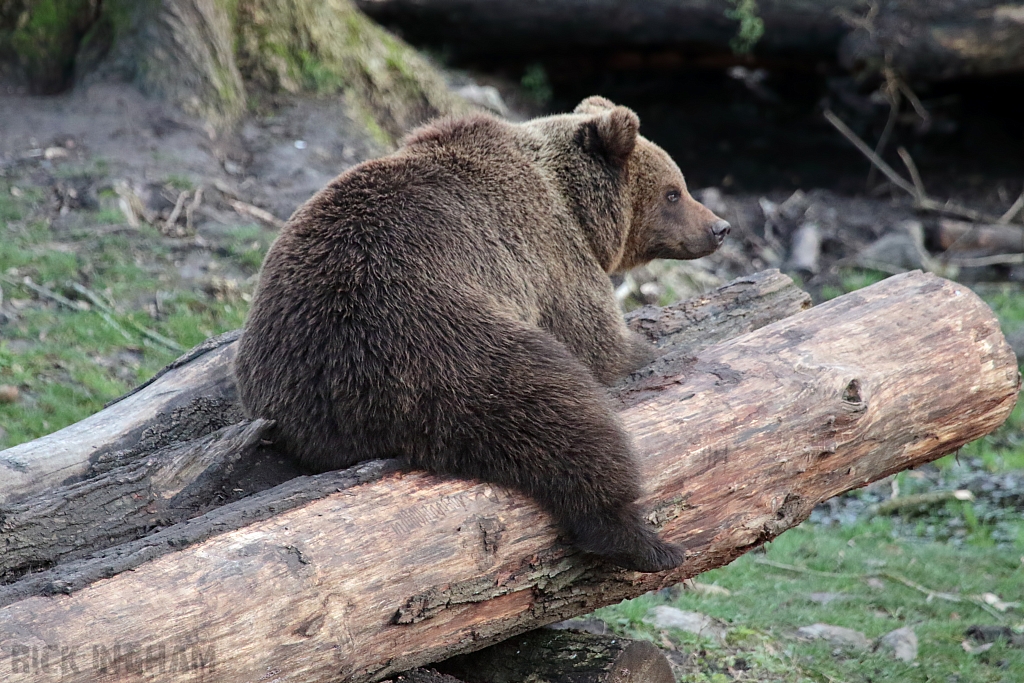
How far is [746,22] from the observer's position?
12.5m

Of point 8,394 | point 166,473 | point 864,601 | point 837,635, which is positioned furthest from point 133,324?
point 864,601

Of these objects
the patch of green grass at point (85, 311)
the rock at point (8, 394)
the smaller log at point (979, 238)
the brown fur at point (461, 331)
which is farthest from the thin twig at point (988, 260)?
the rock at point (8, 394)

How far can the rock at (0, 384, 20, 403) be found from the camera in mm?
6031

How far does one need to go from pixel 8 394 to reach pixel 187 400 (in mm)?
1838

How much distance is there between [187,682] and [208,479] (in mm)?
1254

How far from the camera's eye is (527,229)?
4.62 meters

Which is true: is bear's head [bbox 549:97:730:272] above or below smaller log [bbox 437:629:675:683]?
above

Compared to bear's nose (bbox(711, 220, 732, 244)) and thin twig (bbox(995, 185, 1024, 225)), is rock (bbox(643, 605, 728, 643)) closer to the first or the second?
bear's nose (bbox(711, 220, 732, 244))

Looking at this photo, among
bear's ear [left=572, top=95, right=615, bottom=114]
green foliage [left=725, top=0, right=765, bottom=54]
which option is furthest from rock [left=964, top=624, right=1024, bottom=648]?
green foliage [left=725, top=0, right=765, bottom=54]

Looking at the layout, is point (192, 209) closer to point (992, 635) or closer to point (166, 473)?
point (166, 473)

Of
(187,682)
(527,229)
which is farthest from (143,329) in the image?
(187,682)

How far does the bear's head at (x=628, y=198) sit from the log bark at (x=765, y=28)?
7836 millimetres

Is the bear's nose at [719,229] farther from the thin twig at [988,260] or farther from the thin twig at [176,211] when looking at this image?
the thin twig at [988,260]

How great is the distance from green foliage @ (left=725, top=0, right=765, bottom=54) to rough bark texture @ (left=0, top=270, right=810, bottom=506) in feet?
25.8
